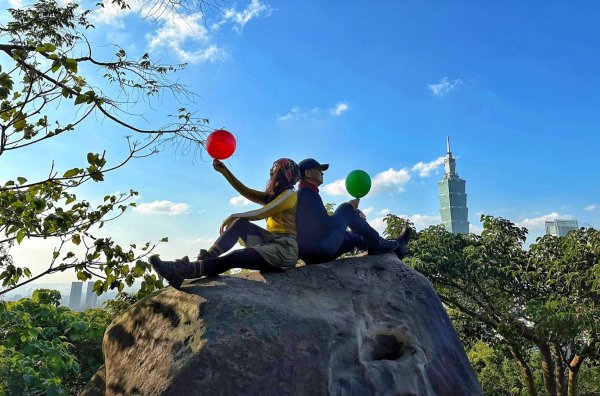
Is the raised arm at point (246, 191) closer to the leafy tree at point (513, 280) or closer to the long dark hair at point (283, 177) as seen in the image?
the long dark hair at point (283, 177)

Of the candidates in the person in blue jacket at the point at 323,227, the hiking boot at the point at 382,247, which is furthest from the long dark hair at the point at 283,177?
the hiking boot at the point at 382,247

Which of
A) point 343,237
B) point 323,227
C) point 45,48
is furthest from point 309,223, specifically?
point 45,48

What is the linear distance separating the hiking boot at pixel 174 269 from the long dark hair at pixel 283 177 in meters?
1.32

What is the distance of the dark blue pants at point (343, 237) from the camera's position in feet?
16.4

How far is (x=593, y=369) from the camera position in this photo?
15539mm

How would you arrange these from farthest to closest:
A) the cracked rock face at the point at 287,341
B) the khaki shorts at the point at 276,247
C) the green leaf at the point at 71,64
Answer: the khaki shorts at the point at 276,247 < the cracked rock face at the point at 287,341 < the green leaf at the point at 71,64

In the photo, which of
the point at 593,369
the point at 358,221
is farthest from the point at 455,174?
the point at 358,221

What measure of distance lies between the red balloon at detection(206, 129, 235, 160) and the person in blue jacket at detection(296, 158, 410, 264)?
900 mm

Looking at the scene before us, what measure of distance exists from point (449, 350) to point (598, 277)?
6.88m

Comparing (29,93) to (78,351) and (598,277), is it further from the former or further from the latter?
(598,277)

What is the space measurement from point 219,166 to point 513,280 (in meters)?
10.8

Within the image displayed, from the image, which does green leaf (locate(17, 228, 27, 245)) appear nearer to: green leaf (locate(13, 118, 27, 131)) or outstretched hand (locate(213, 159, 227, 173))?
green leaf (locate(13, 118, 27, 131))

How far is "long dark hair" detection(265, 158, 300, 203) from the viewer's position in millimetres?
5004

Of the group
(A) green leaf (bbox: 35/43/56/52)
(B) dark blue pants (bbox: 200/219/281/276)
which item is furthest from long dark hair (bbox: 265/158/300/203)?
(A) green leaf (bbox: 35/43/56/52)
